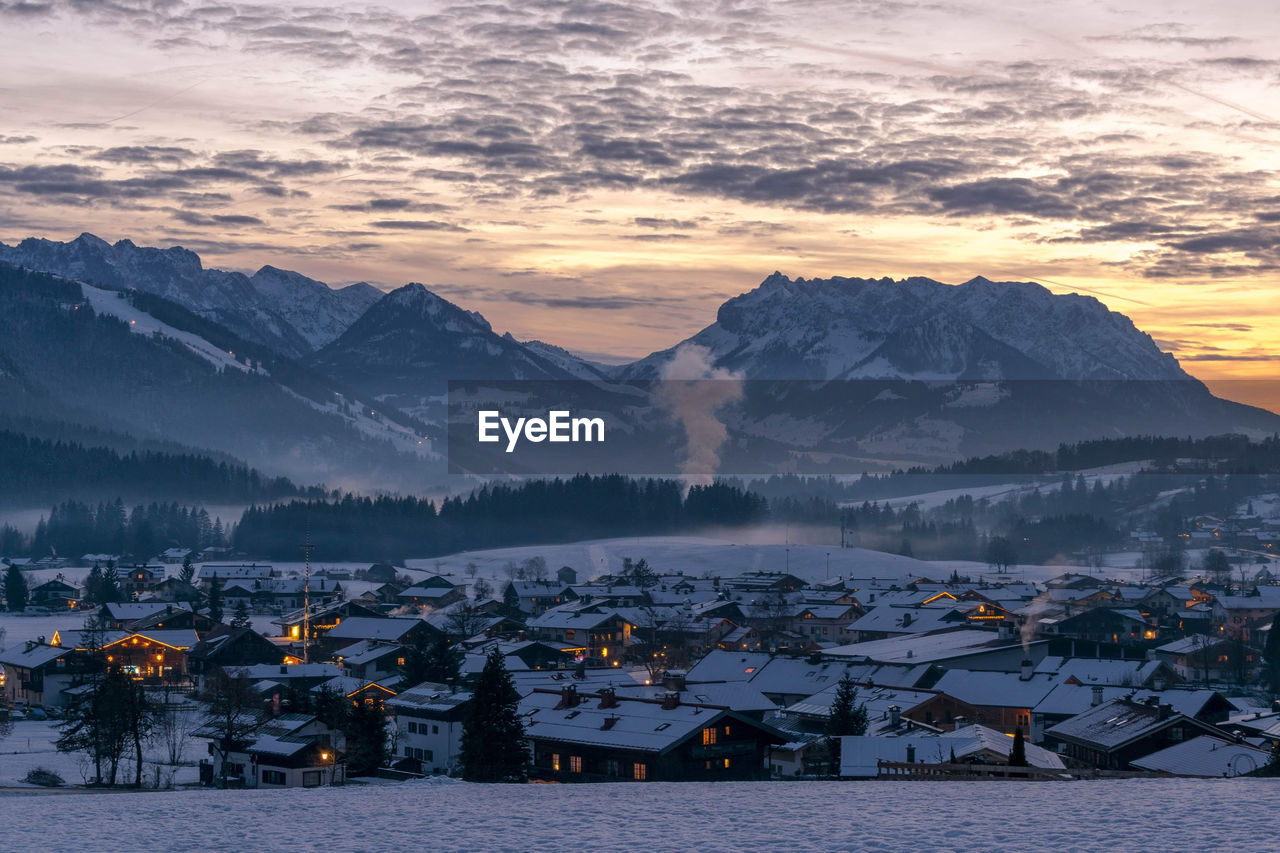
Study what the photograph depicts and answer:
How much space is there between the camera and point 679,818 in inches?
689

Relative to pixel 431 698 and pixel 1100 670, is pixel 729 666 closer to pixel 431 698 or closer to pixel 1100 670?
pixel 1100 670

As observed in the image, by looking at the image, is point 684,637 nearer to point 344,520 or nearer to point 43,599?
point 43,599

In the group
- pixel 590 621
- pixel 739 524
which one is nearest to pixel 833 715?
pixel 590 621

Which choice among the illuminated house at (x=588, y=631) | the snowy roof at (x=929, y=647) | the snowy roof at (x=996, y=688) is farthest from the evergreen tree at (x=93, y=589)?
the snowy roof at (x=996, y=688)

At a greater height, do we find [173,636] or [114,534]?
[114,534]

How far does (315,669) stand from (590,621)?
84.8 ft

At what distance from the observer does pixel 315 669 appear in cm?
6656

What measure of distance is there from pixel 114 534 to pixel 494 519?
157 feet

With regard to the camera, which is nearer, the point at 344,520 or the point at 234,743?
the point at 234,743

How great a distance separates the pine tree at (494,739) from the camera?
37.8m

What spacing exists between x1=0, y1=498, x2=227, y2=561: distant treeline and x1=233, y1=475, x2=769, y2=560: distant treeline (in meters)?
8.52

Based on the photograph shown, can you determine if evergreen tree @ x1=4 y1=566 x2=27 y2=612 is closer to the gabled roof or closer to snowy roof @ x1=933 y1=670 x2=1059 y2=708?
snowy roof @ x1=933 y1=670 x2=1059 y2=708

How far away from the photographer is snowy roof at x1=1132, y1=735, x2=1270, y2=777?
35.2m

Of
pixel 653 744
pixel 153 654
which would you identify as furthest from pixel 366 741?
pixel 153 654
